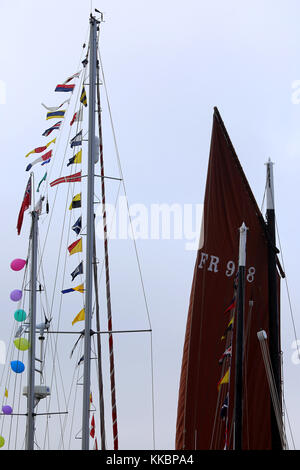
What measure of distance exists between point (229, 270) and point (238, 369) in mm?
6379

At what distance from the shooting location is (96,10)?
25625 millimetres

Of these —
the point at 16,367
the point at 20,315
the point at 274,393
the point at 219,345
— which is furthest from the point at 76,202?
the point at 20,315

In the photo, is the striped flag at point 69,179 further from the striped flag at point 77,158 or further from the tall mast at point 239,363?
the tall mast at point 239,363

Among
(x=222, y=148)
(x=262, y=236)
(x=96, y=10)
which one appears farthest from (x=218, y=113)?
(x=96, y=10)

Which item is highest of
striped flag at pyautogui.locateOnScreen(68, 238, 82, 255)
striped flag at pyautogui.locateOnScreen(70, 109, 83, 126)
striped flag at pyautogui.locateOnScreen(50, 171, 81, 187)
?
striped flag at pyautogui.locateOnScreen(70, 109, 83, 126)

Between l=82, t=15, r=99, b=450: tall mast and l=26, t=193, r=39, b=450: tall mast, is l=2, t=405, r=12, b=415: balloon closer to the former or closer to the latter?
l=26, t=193, r=39, b=450: tall mast

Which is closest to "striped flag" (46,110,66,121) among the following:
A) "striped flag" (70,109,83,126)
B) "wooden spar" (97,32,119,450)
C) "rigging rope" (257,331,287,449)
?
"striped flag" (70,109,83,126)

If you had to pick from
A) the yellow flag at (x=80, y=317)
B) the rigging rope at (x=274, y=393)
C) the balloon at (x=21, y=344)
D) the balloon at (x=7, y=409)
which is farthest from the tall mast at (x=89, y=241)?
the balloon at (x=7, y=409)

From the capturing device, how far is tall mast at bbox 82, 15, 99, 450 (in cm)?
2148

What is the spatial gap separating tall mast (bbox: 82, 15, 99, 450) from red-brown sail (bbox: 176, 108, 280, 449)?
5748mm

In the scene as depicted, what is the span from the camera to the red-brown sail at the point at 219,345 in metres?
28.1

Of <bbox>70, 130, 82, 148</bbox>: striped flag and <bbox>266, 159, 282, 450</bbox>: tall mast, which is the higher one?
<bbox>70, 130, 82, 148</bbox>: striped flag
